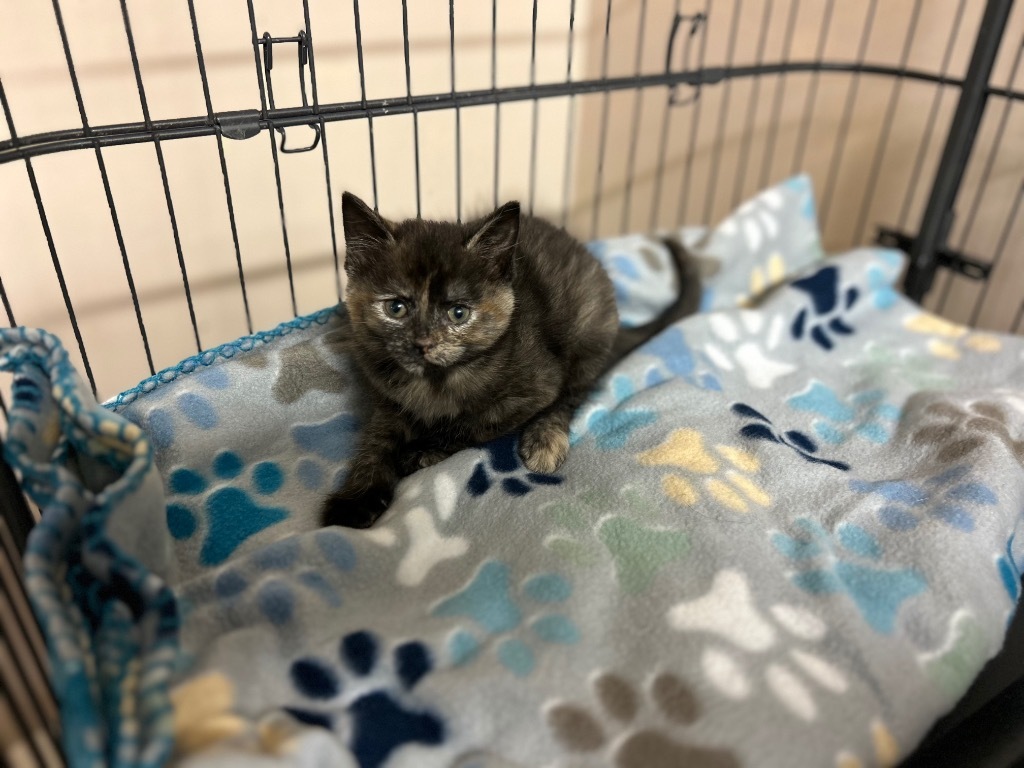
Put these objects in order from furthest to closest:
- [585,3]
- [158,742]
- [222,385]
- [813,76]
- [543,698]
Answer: [813,76] → [585,3] → [222,385] → [543,698] → [158,742]

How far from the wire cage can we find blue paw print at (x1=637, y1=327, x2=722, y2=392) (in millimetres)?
460

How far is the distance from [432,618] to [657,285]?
3.11ft

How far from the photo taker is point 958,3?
70.6 inches

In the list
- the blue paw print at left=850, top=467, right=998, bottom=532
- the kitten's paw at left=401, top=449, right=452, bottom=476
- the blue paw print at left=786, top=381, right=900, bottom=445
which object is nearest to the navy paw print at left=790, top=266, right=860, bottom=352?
the blue paw print at left=786, top=381, right=900, bottom=445

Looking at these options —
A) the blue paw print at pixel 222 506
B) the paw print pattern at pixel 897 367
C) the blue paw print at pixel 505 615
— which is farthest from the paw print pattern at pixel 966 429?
the blue paw print at pixel 222 506

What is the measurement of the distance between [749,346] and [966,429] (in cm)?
40

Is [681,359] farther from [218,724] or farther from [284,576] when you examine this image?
[218,724]

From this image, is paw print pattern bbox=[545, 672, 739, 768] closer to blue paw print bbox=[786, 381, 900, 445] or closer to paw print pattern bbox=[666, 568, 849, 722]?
paw print pattern bbox=[666, 568, 849, 722]

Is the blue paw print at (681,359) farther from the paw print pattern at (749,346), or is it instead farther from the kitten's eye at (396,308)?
the kitten's eye at (396,308)

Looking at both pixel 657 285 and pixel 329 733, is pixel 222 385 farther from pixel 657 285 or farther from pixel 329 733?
pixel 657 285

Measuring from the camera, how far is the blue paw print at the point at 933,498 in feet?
3.23

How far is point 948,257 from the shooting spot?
174 centimetres

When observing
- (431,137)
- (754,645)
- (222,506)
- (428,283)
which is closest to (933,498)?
(754,645)

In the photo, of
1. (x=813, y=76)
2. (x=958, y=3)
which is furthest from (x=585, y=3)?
(x=958, y=3)
